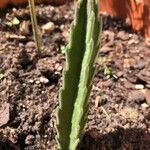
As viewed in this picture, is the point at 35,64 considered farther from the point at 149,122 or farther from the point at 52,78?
the point at 149,122

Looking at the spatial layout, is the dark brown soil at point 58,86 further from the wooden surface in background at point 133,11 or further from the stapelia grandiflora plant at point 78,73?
the stapelia grandiflora plant at point 78,73

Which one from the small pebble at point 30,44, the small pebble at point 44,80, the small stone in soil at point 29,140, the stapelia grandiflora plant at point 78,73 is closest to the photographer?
the stapelia grandiflora plant at point 78,73

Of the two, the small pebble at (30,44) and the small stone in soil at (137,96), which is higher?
the small pebble at (30,44)

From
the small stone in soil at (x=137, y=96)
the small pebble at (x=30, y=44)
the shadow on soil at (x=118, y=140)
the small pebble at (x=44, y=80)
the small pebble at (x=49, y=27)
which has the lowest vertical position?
the shadow on soil at (x=118, y=140)

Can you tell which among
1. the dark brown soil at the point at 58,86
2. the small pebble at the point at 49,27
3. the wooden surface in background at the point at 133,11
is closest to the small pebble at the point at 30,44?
the dark brown soil at the point at 58,86

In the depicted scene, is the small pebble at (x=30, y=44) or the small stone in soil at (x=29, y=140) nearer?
the small stone in soil at (x=29, y=140)

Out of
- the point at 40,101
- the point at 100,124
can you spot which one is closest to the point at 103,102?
the point at 100,124
